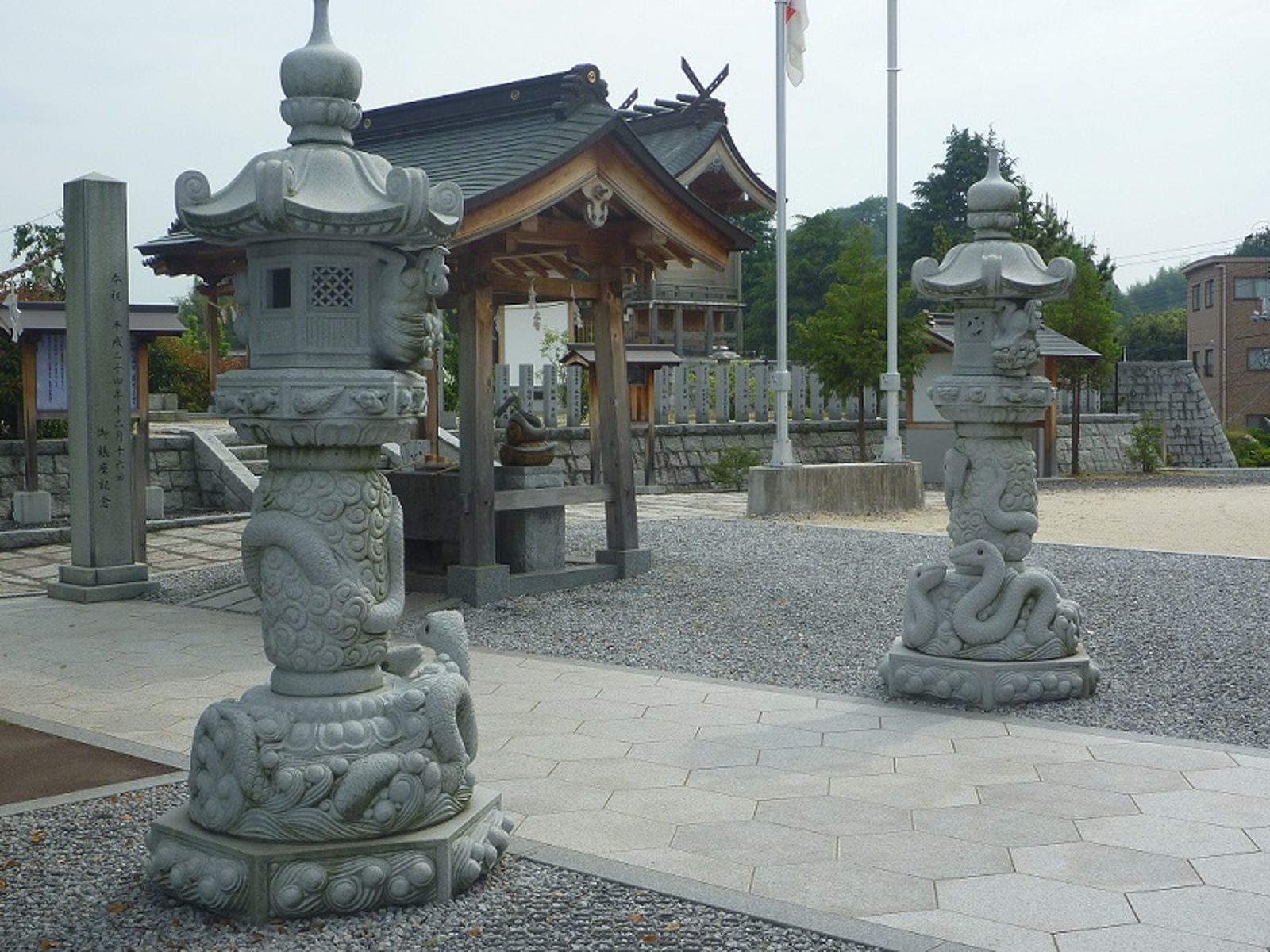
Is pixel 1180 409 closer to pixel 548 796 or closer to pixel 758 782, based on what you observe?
pixel 758 782

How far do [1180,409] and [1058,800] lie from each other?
97.3 ft

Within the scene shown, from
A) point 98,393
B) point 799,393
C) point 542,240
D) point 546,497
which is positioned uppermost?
point 542,240

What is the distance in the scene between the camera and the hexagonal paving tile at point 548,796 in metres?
4.75

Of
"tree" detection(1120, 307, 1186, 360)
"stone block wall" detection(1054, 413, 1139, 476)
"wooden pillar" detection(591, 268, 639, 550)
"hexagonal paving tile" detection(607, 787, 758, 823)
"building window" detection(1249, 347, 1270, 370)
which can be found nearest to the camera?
"hexagonal paving tile" detection(607, 787, 758, 823)

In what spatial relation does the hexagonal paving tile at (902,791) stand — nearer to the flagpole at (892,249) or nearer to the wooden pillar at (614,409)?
the wooden pillar at (614,409)

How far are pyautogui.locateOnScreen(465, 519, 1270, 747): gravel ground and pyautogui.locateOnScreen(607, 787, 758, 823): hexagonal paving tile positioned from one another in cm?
213

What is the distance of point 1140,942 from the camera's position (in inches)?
139

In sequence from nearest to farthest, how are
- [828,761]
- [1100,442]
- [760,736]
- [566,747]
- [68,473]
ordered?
[828,761] → [566,747] → [760,736] → [68,473] → [1100,442]

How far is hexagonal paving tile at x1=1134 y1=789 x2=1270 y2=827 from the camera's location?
4.61 m

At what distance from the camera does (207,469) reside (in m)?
15.5

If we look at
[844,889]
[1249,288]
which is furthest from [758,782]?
[1249,288]

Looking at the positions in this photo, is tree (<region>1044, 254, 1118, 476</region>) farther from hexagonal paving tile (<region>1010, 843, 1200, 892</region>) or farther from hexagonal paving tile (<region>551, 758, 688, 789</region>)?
hexagonal paving tile (<region>1010, 843, 1200, 892</region>)

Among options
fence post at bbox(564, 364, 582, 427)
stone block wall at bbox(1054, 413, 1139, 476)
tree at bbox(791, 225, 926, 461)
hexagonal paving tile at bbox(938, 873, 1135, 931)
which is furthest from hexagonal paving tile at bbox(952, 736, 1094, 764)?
stone block wall at bbox(1054, 413, 1139, 476)

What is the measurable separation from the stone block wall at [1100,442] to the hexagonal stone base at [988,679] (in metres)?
20.2
